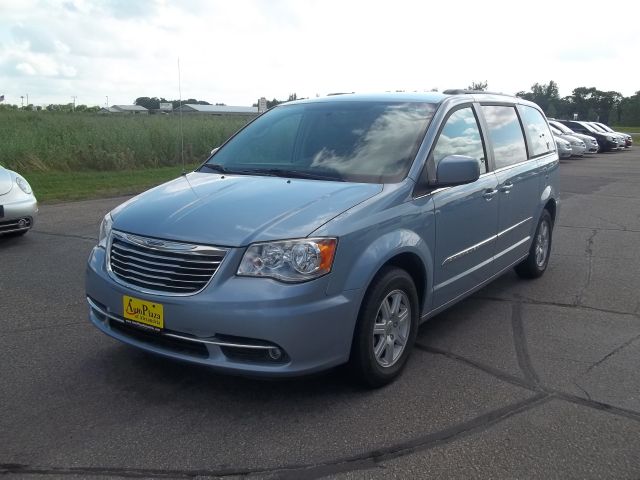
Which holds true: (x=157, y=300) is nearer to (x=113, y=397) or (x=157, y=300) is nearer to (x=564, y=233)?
(x=113, y=397)

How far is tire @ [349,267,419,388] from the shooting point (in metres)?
3.59

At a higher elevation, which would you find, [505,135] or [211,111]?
[211,111]

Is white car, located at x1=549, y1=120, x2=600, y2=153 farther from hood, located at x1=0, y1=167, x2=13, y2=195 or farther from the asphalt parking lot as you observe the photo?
hood, located at x1=0, y1=167, x2=13, y2=195

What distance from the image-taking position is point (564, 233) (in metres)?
9.28

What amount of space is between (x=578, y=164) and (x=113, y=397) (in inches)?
925

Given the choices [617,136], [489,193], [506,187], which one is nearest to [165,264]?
[489,193]

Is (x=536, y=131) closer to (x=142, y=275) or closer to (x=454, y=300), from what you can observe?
(x=454, y=300)

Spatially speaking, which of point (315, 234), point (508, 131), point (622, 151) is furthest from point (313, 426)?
point (622, 151)

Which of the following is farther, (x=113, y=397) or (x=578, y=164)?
(x=578, y=164)

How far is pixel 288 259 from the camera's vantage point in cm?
334

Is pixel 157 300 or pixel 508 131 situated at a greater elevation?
pixel 508 131

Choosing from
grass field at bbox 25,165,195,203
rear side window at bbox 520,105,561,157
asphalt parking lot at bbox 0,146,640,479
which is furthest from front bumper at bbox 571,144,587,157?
asphalt parking lot at bbox 0,146,640,479

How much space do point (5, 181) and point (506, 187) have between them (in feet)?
19.2

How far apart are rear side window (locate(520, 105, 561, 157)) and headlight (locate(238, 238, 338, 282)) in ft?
11.8
